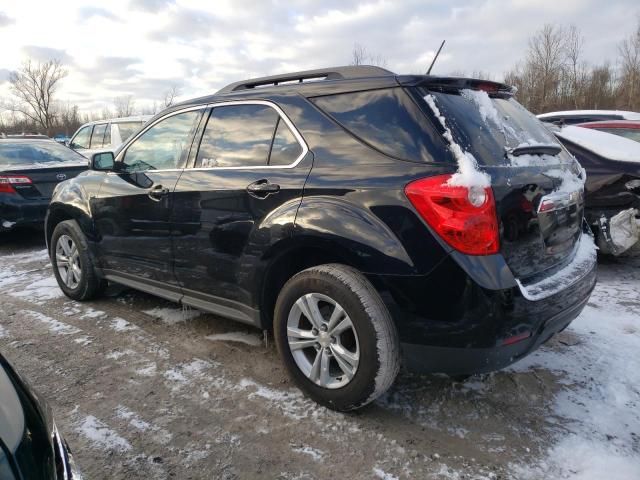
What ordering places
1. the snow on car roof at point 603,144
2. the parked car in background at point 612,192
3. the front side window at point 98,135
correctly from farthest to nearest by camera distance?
the front side window at point 98,135 < the snow on car roof at point 603,144 < the parked car in background at point 612,192

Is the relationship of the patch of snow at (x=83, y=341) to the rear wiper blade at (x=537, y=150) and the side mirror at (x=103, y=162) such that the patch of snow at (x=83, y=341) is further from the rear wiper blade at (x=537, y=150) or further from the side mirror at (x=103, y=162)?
the rear wiper blade at (x=537, y=150)

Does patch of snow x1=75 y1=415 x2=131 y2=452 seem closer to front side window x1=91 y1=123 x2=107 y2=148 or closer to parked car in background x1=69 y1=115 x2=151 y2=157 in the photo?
parked car in background x1=69 y1=115 x2=151 y2=157

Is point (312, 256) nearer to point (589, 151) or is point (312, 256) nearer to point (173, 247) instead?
point (173, 247)

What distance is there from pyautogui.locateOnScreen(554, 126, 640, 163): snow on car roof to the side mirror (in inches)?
177

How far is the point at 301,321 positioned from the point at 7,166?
6.08 m

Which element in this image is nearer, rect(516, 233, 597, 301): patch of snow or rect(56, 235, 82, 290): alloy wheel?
rect(516, 233, 597, 301): patch of snow

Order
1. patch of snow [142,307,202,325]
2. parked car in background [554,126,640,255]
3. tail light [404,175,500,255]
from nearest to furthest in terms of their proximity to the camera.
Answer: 1. tail light [404,175,500,255]
2. patch of snow [142,307,202,325]
3. parked car in background [554,126,640,255]

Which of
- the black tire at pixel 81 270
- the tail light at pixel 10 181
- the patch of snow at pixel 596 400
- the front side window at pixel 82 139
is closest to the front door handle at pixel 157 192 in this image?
the black tire at pixel 81 270

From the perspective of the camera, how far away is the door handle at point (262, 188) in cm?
273

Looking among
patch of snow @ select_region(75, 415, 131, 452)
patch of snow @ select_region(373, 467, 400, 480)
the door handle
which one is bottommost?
patch of snow @ select_region(373, 467, 400, 480)

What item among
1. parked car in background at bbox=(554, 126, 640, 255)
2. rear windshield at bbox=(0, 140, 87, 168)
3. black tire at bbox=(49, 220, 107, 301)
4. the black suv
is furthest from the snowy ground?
rear windshield at bbox=(0, 140, 87, 168)

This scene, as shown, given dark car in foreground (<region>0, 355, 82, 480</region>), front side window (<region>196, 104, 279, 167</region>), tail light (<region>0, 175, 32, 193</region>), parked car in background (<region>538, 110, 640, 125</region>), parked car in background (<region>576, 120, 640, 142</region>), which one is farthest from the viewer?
parked car in background (<region>538, 110, 640, 125</region>)

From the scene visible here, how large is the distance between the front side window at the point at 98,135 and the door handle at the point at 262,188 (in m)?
10.3

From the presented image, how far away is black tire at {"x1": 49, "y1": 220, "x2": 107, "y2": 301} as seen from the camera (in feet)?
14.1
